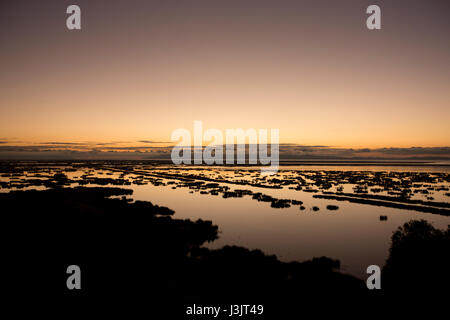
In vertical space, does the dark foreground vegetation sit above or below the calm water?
above

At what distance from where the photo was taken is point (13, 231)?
21.1 m

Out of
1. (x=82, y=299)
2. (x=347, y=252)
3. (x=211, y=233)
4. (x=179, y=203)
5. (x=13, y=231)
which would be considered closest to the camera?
(x=82, y=299)

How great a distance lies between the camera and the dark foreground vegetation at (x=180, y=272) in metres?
12.5

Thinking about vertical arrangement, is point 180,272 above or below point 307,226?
above

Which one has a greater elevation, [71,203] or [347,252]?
[71,203]

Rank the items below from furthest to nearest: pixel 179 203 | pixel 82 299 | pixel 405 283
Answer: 1. pixel 179 203
2. pixel 405 283
3. pixel 82 299

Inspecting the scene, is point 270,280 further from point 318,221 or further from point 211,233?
point 318,221

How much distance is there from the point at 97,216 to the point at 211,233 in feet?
36.7

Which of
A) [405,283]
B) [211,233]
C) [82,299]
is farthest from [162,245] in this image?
[405,283]

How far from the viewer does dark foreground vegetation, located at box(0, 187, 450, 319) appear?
41.0ft

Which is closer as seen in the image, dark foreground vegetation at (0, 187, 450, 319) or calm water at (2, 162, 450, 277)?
dark foreground vegetation at (0, 187, 450, 319)

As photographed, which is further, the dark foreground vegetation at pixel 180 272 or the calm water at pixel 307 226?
the calm water at pixel 307 226

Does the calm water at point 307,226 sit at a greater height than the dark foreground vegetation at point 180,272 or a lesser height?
lesser

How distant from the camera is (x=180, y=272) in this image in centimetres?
1521
